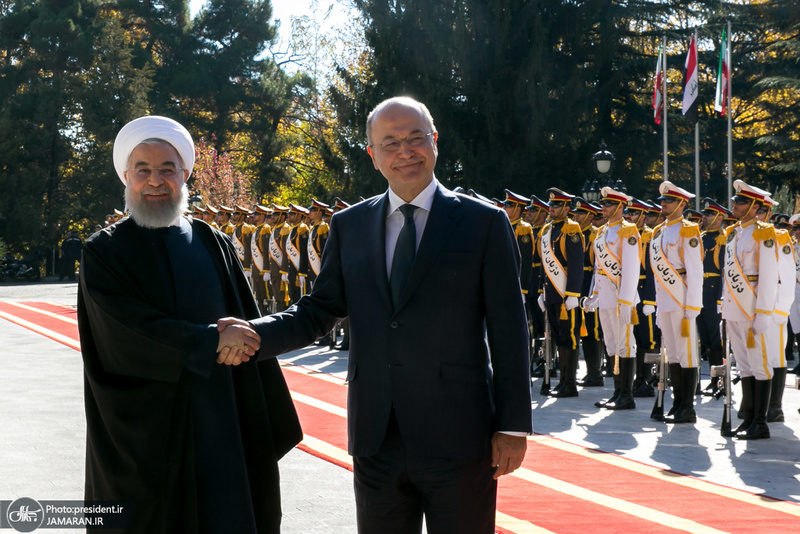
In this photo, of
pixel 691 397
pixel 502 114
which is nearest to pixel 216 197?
pixel 502 114

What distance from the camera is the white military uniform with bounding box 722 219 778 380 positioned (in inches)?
349

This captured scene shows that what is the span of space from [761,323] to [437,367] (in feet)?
20.5

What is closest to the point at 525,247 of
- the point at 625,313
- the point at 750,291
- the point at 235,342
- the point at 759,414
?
the point at 625,313

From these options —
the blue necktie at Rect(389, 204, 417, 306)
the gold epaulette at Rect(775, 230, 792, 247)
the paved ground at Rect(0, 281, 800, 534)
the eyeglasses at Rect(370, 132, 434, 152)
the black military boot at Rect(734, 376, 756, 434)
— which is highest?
the eyeglasses at Rect(370, 132, 434, 152)

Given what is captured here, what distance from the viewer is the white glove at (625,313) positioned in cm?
1084

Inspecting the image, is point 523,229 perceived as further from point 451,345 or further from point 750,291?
point 451,345

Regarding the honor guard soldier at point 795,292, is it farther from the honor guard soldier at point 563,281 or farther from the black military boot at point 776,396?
the black military boot at point 776,396

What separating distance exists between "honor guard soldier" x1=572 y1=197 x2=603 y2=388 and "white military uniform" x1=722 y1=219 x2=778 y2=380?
3342 mm

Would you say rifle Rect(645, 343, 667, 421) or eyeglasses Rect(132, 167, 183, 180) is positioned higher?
eyeglasses Rect(132, 167, 183, 180)

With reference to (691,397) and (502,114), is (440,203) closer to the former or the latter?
(691,397)

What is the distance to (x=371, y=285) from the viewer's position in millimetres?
3598

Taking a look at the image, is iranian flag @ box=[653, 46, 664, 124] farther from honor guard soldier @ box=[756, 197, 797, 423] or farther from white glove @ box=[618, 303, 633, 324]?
honor guard soldier @ box=[756, 197, 797, 423]

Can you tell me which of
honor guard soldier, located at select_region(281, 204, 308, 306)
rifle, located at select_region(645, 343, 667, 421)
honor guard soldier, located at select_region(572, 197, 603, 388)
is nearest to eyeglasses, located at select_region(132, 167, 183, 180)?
rifle, located at select_region(645, 343, 667, 421)

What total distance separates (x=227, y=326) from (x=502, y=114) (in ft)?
92.7
